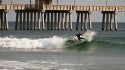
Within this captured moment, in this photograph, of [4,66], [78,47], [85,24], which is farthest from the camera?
[85,24]

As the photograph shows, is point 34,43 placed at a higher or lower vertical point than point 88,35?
lower

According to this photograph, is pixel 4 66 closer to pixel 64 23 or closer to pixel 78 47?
pixel 78 47

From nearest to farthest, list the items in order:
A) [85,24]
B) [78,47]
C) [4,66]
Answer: [4,66] → [78,47] → [85,24]

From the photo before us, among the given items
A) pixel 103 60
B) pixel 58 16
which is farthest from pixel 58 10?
pixel 103 60

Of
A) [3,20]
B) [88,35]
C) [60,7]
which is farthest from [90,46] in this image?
[3,20]

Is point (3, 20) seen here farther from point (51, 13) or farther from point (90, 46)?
point (90, 46)

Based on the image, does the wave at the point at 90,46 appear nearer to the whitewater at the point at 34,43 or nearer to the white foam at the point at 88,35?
the white foam at the point at 88,35

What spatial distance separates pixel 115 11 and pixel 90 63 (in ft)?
202

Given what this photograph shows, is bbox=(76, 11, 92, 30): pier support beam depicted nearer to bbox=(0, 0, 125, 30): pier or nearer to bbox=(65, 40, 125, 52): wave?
bbox=(0, 0, 125, 30): pier

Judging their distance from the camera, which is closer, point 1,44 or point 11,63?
point 11,63

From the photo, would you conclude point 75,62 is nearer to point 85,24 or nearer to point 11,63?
point 11,63

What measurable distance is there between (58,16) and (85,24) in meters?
5.84

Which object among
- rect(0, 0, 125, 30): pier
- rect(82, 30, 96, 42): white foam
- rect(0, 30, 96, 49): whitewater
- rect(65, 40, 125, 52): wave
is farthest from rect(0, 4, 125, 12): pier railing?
rect(0, 30, 96, 49): whitewater

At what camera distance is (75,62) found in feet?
92.6
